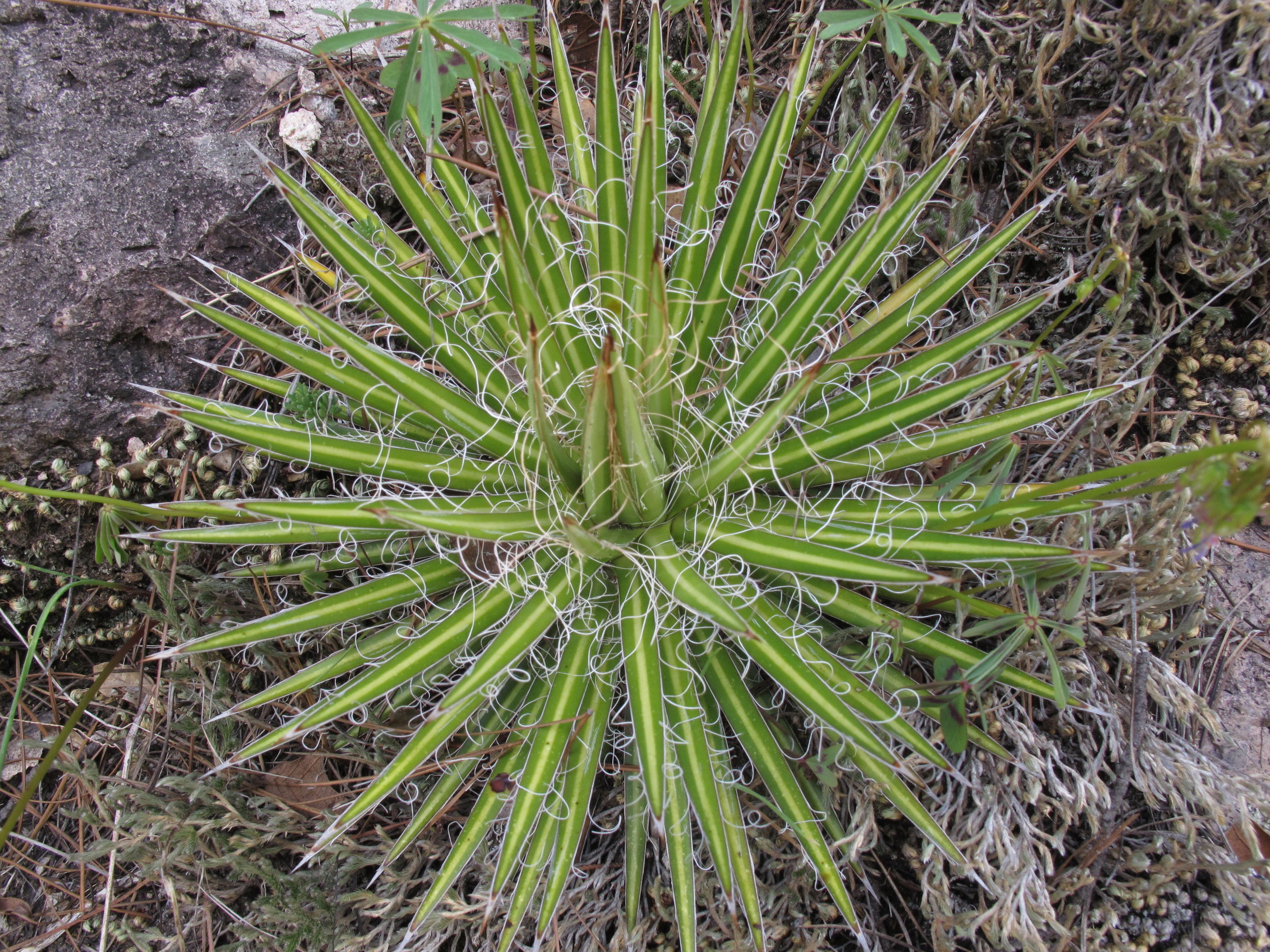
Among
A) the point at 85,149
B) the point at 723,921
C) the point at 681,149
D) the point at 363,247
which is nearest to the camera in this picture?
the point at 363,247

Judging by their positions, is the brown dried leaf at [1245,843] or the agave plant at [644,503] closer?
the agave plant at [644,503]

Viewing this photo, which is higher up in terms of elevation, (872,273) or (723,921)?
(872,273)

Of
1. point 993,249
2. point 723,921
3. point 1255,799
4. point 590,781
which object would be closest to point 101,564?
point 590,781

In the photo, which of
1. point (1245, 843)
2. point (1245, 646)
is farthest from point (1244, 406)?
point (1245, 843)

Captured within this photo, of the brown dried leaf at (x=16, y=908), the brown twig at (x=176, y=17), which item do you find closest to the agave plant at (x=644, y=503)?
the brown twig at (x=176, y=17)

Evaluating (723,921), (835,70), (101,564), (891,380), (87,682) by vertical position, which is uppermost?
(835,70)

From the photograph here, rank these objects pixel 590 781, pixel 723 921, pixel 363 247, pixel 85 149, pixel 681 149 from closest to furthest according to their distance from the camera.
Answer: pixel 590 781 < pixel 363 247 < pixel 723 921 < pixel 85 149 < pixel 681 149

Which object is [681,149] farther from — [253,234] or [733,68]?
[253,234]

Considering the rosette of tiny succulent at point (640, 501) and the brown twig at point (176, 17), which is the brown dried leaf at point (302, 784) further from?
the brown twig at point (176, 17)
